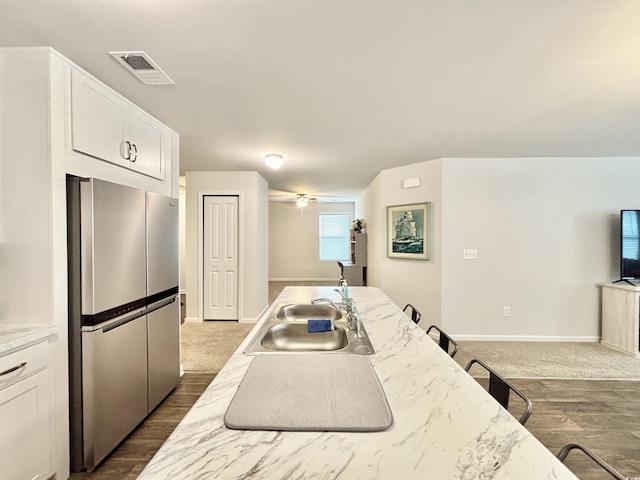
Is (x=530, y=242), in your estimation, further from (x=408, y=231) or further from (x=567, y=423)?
(x=567, y=423)

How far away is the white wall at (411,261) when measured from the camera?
4.01 m

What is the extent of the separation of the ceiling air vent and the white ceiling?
0.16 feet

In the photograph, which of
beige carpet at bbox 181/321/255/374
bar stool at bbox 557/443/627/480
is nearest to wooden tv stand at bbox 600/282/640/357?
bar stool at bbox 557/443/627/480

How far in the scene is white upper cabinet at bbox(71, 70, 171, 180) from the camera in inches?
70.0

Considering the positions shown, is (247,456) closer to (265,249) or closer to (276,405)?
(276,405)

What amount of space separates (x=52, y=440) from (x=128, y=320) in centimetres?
68

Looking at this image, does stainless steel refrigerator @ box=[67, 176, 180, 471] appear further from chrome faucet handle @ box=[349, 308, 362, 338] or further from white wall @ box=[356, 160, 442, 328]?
white wall @ box=[356, 160, 442, 328]

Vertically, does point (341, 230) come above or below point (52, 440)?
above

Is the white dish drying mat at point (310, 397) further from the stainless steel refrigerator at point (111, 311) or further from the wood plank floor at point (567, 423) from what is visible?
the wood plank floor at point (567, 423)

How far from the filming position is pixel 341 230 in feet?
30.1

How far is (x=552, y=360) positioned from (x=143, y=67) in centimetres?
463

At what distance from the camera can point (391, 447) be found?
0.74 m

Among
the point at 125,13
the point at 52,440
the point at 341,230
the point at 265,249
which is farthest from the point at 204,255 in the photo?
the point at 341,230

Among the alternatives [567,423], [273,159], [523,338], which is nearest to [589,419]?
[567,423]
